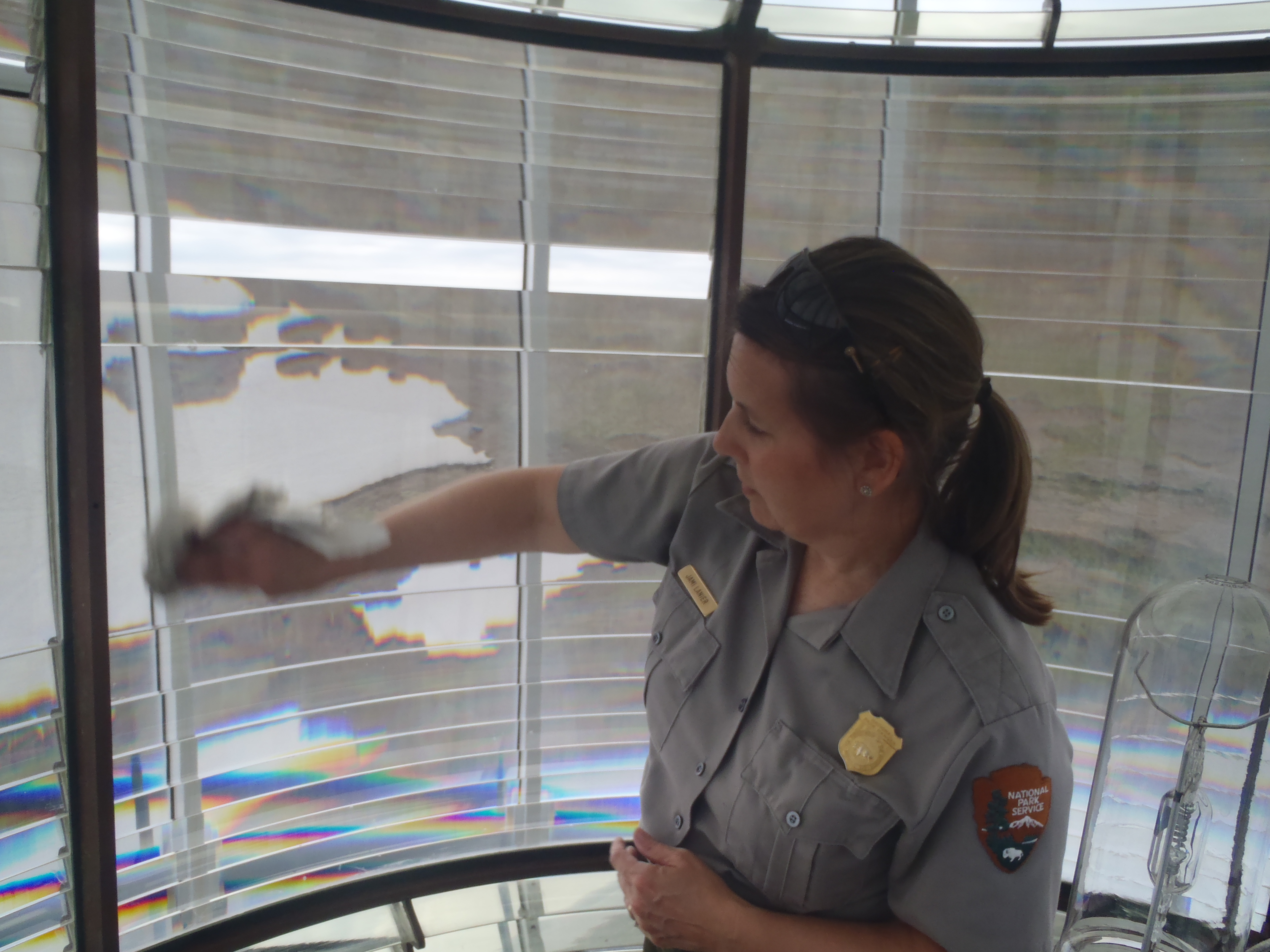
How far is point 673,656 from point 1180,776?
1.01 metres

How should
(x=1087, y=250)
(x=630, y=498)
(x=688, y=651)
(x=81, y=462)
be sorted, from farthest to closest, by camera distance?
(x=1087, y=250) → (x=81, y=462) → (x=630, y=498) → (x=688, y=651)

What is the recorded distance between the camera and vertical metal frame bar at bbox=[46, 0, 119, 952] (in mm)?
1678

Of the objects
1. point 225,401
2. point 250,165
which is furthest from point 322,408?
point 250,165

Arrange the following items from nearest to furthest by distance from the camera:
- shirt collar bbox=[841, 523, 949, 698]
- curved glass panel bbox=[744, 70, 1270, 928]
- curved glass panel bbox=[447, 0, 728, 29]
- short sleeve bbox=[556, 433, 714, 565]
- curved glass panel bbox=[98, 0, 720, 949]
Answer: shirt collar bbox=[841, 523, 949, 698] → short sleeve bbox=[556, 433, 714, 565] → curved glass panel bbox=[98, 0, 720, 949] → curved glass panel bbox=[447, 0, 728, 29] → curved glass panel bbox=[744, 70, 1270, 928]

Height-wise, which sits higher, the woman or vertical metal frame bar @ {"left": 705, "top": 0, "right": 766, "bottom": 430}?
vertical metal frame bar @ {"left": 705, "top": 0, "right": 766, "bottom": 430}

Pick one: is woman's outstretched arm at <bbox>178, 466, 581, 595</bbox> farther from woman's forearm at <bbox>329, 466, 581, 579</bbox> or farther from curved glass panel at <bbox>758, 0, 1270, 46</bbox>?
curved glass panel at <bbox>758, 0, 1270, 46</bbox>

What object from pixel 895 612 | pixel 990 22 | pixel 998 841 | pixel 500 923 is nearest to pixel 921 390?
pixel 895 612

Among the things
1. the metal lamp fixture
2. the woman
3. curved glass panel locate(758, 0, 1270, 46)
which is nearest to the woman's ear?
the woman

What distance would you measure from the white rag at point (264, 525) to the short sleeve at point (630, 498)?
341mm

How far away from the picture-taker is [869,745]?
130cm

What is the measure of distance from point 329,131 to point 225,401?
0.67 meters

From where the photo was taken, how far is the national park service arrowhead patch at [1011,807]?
4.02 feet

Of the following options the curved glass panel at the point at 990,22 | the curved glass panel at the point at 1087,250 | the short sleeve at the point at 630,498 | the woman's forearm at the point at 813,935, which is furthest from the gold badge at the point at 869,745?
the curved glass panel at the point at 990,22

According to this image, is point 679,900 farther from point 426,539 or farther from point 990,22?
point 990,22
